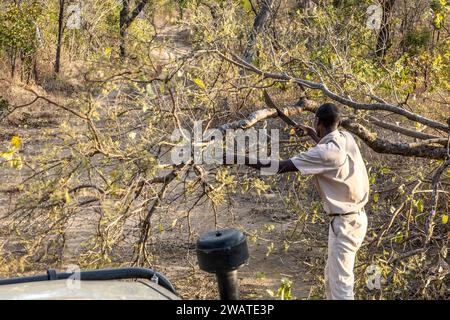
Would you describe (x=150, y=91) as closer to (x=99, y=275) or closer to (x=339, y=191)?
(x=339, y=191)

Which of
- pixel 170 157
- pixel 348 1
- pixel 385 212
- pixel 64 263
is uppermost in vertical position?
pixel 348 1

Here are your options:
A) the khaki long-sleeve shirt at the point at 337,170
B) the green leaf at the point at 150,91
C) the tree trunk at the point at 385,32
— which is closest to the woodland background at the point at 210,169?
the green leaf at the point at 150,91

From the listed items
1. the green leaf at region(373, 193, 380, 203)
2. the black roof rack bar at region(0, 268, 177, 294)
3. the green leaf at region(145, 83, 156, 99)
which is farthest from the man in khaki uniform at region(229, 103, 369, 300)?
the black roof rack bar at region(0, 268, 177, 294)

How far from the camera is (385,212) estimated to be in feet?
23.9

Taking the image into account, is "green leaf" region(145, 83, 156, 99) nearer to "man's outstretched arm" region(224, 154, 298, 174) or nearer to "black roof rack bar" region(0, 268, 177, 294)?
"man's outstretched arm" region(224, 154, 298, 174)

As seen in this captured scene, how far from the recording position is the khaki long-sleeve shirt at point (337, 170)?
4746 mm

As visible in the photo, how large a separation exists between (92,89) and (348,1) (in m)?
8.34

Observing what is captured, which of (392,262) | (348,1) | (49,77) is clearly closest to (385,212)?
(392,262)

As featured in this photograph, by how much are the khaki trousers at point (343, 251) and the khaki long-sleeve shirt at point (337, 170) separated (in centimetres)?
8

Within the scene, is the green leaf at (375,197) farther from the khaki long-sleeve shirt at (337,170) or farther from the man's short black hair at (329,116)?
the man's short black hair at (329,116)

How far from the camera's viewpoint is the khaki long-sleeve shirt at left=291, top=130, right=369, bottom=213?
4.75 metres

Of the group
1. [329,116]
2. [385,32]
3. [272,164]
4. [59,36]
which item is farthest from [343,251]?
[59,36]

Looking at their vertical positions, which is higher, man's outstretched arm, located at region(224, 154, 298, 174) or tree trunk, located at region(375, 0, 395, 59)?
tree trunk, located at region(375, 0, 395, 59)
